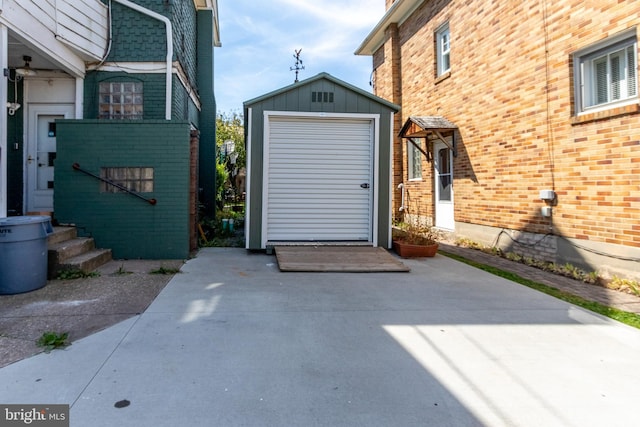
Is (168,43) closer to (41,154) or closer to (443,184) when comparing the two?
(41,154)

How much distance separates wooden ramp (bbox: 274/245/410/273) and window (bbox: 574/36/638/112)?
153 inches

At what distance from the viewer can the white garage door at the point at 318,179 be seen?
23.1ft

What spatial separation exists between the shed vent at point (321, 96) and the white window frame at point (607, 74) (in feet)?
13.6

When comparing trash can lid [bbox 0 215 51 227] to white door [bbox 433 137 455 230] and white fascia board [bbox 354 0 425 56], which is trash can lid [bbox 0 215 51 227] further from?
white fascia board [bbox 354 0 425 56]

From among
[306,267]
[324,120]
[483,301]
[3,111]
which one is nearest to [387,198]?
[324,120]

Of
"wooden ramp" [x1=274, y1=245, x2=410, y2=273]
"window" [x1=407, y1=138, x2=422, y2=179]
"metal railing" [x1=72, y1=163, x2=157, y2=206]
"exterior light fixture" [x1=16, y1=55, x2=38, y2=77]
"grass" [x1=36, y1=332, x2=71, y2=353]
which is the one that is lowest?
"grass" [x1=36, y1=332, x2=71, y2=353]

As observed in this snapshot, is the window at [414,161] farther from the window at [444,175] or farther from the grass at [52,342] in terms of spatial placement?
the grass at [52,342]

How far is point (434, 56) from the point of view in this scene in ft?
32.4

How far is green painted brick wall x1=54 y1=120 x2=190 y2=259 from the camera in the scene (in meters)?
6.11

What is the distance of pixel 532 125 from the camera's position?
6480mm

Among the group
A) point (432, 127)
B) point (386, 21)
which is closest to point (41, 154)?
point (432, 127)

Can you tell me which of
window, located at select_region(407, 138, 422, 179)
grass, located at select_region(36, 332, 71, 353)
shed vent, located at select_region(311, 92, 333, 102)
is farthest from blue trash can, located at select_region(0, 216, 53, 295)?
window, located at select_region(407, 138, 422, 179)

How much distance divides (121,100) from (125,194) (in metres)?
2.45

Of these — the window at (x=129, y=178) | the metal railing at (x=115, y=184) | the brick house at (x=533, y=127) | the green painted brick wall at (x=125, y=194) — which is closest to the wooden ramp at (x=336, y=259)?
the green painted brick wall at (x=125, y=194)
